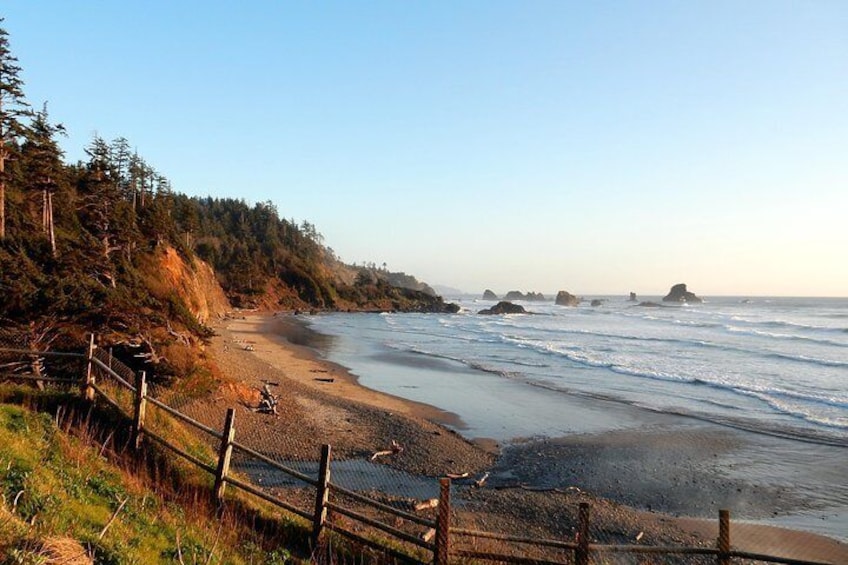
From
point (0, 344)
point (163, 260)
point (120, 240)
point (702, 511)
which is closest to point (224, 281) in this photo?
point (163, 260)

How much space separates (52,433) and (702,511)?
597 inches

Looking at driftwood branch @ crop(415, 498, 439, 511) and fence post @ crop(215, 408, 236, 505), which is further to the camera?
driftwood branch @ crop(415, 498, 439, 511)

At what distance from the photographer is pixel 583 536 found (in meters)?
7.43

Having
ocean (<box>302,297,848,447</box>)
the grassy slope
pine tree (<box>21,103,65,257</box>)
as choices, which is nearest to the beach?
ocean (<box>302,297,848,447</box>)

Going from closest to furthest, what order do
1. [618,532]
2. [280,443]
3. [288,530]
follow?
[288,530] → [618,532] → [280,443]

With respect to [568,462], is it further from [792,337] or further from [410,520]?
[792,337]

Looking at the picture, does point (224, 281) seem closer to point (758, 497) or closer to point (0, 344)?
point (0, 344)

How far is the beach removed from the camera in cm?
1280

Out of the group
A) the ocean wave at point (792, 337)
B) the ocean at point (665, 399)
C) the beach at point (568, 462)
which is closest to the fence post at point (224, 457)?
the beach at point (568, 462)

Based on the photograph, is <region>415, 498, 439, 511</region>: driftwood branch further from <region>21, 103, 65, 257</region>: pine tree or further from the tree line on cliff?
<region>21, 103, 65, 257</region>: pine tree

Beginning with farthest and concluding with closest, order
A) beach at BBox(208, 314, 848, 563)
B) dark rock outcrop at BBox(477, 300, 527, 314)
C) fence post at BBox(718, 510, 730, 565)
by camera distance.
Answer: dark rock outcrop at BBox(477, 300, 527, 314), beach at BBox(208, 314, 848, 563), fence post at BBox(718, 510, 730, 565)

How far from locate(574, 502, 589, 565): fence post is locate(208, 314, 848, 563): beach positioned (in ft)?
Result: 16.0

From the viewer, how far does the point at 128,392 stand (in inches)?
504

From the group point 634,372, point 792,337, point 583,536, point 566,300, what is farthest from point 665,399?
point 566,300
